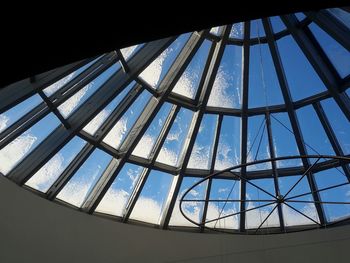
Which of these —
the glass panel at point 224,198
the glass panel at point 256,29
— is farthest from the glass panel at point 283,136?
the glass panel at point 256,29

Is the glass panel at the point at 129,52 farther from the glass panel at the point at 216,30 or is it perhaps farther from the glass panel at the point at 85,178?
the glass panel at the point at 85,178

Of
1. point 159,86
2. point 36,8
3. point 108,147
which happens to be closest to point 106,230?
point 108,147

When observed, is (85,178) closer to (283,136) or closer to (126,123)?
(126,123)

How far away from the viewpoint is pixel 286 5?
4.72 metres

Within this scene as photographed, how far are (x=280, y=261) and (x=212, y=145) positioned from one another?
5472mm

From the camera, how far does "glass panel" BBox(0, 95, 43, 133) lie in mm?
11656

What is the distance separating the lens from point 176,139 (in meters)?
14.5

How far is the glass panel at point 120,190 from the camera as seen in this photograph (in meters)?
14.9

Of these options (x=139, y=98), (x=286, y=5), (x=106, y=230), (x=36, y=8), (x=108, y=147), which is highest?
(x=139, y=98)

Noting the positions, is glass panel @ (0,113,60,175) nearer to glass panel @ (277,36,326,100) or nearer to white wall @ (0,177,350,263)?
white wall @ (0,177,350,263)

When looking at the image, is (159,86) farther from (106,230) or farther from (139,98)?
(106,230)

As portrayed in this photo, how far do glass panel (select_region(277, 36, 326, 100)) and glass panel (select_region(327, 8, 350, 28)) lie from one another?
1.56 meters

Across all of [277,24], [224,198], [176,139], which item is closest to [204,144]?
[176,139]

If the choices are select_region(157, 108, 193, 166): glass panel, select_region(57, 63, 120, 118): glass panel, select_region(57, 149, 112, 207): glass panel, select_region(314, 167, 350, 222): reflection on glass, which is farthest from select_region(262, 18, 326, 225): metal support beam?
select_region(57, 149, 112, 207): glass panel
